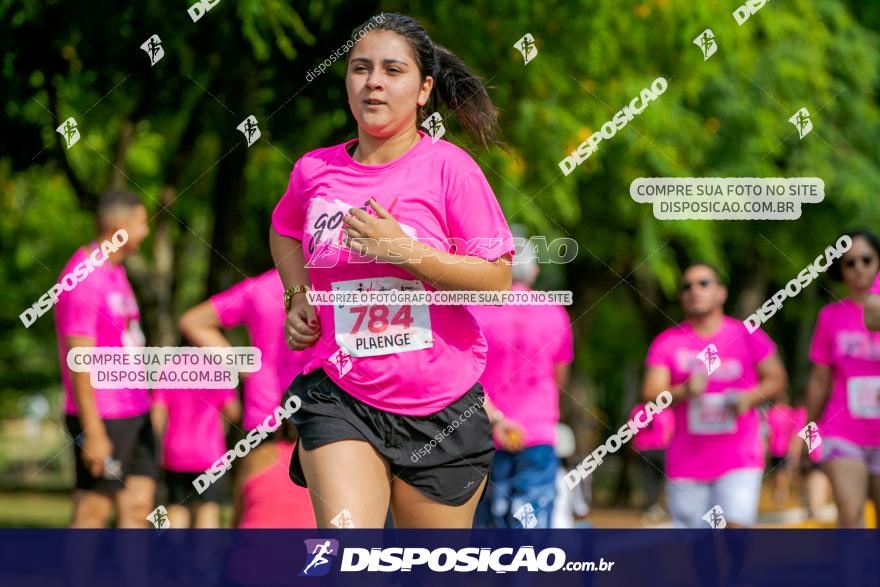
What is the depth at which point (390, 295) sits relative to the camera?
13.5ft

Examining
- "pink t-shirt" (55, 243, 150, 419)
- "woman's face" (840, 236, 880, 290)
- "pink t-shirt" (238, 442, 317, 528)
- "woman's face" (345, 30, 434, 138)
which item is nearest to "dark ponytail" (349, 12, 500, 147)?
"woman's face" (345, 30, 434, 138)

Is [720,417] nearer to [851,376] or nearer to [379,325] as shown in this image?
[851,376]

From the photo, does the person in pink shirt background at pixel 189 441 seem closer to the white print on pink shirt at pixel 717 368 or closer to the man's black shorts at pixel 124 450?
the man's black shorts at pixel 124 450

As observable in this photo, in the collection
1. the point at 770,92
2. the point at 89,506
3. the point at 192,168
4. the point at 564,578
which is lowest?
the point at 564,578

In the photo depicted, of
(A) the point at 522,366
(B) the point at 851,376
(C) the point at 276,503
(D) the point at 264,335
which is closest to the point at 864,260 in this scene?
(B) the point at 851,376

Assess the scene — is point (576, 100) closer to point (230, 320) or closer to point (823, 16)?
point (230, 320)

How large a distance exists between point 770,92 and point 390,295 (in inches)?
426

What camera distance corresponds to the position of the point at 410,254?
3914 mm

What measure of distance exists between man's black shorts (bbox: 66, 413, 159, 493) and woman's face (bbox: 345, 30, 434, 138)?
3238 mm

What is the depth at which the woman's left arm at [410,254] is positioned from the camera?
3.89 meters

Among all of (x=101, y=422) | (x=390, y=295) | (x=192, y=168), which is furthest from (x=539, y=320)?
(x=192, y=168)

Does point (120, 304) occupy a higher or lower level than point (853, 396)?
higher

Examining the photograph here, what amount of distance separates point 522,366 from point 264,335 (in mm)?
1687

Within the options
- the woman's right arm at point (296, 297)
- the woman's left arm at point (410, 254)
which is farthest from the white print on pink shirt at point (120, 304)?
the woman's left arm at point (410, 254)
